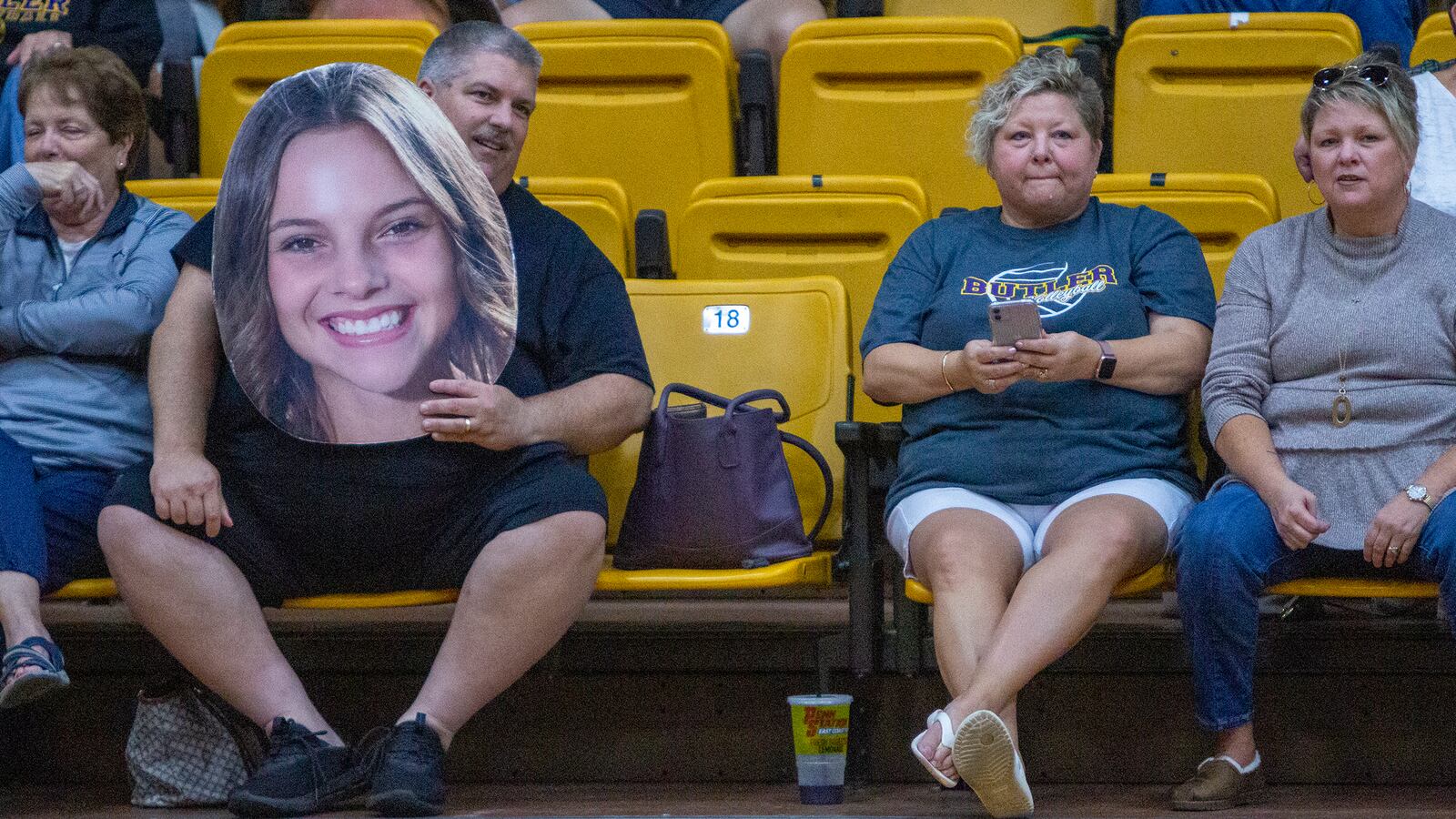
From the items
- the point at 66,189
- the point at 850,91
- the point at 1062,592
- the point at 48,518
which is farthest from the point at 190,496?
the point at 850,91

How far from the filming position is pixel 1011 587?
7.41 feet

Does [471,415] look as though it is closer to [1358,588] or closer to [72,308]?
[72,308]

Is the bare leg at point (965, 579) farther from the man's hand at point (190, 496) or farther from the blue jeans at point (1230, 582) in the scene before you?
the man's hand at point (190, 496)

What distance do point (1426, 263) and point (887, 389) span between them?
0.81m

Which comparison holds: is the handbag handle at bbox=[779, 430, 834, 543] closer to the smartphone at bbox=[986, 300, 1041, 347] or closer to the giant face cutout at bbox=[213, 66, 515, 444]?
the smartphone at bbox=[986, 300, 1041, 347]

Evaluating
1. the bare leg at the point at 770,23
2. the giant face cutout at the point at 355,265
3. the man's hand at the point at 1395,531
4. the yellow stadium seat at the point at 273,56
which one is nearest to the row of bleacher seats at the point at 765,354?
the giant face cutout at the point at 355,265

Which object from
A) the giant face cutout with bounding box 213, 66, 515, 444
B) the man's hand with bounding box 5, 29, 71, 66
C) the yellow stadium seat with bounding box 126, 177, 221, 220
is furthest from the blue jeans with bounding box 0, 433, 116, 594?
the man's hand with bounding box 5, 29, 71, 66

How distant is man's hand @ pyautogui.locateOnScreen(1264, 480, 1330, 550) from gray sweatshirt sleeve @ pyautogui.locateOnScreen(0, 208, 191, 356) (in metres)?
1.69

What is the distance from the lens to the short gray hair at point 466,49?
258cm

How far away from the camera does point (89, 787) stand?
2.58 metres

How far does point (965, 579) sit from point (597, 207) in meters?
1.10

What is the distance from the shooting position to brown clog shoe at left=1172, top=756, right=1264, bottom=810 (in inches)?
86.5

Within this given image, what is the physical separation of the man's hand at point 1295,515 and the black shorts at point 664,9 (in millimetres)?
2147

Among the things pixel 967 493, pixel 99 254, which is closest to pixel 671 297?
pixel 967 493
